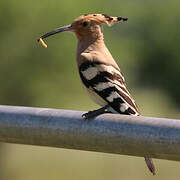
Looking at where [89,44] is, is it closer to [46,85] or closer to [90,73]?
[90,73]

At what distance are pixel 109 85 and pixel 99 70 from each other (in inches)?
5.2

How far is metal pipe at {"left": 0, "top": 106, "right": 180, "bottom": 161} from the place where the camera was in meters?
1.59

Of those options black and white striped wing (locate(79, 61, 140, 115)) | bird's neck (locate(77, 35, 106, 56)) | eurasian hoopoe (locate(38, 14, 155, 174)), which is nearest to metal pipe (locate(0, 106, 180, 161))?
eurasian hoopoe (locate(38, 14, 155, 174))

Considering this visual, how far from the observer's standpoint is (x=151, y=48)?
3020 centimetres

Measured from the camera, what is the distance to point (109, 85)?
3281 mm

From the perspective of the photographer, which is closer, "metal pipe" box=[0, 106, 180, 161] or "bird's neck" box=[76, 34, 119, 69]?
"metal pipe" box=[0, 106, 180, 161]

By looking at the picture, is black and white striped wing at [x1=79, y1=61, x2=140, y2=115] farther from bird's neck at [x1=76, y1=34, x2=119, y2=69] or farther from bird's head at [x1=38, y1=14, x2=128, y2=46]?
bird's head at [x1=38, y1=14, x2=128, y2=46]

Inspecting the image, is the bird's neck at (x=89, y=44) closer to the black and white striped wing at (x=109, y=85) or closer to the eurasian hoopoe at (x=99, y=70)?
the eurasian hoopoe at (x=99, y=70)

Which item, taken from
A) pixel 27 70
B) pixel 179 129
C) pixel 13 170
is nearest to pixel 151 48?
pixel 27 70

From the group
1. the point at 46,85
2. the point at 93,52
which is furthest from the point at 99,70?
the point at 46,85

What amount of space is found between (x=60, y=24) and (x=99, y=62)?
9806 millimetres

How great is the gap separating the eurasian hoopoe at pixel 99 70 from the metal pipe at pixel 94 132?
1110 millimetres

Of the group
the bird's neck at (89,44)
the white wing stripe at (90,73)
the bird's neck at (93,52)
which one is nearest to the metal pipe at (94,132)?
the white wing stripe at (90,73)

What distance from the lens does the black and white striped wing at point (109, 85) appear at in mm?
3182
